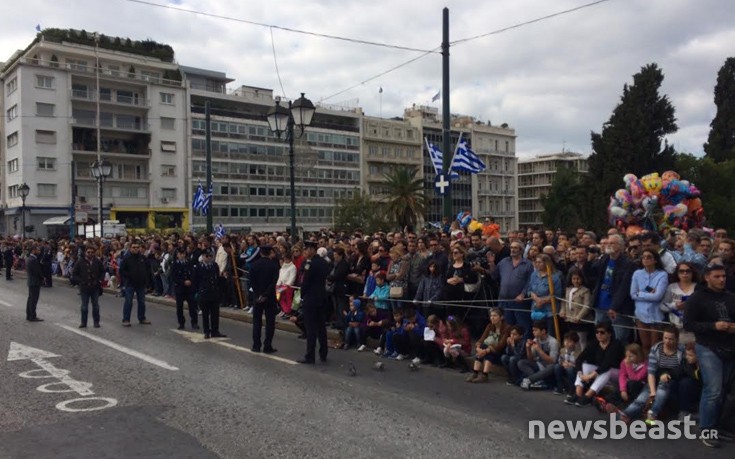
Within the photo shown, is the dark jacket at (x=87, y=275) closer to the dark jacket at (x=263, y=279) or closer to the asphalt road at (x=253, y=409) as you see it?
the asphalt road at (x=253, y=409)

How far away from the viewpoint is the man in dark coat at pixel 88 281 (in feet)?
44.3

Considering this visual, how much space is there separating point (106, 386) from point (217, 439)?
2.92 m

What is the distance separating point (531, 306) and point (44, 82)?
2583 inches

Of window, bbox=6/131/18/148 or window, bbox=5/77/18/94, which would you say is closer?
window, bbox=5/77/18/94

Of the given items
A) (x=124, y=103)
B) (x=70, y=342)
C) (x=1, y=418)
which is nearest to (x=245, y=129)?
(x=124, y=103)

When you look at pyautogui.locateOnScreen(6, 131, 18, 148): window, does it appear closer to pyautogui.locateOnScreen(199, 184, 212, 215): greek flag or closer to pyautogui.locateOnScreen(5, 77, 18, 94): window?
pyautogui.locateOnScreen(5, 77, 18, 94): window

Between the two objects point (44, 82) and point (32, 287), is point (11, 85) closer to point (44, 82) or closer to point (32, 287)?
point (44, 82)

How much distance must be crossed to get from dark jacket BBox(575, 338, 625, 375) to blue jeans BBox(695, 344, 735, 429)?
1375 mm


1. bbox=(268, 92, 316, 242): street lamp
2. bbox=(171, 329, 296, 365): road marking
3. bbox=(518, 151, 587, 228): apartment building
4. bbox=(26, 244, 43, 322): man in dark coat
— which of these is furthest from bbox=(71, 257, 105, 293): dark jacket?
bbox=(518, 151, 587, 228): apartment building

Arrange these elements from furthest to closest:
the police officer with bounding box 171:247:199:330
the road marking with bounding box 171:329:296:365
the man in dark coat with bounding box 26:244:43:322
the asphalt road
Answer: the man in dark coat with bounding box 26:244:43:322 < the police officer with bounding box 171:247:199:330 < the road marking with bounding box 171:329:296:365 < the asphalt road

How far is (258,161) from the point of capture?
80062mm

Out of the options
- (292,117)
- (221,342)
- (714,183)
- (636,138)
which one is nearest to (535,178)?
(714,183)

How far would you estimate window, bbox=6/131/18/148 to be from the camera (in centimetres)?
6344
